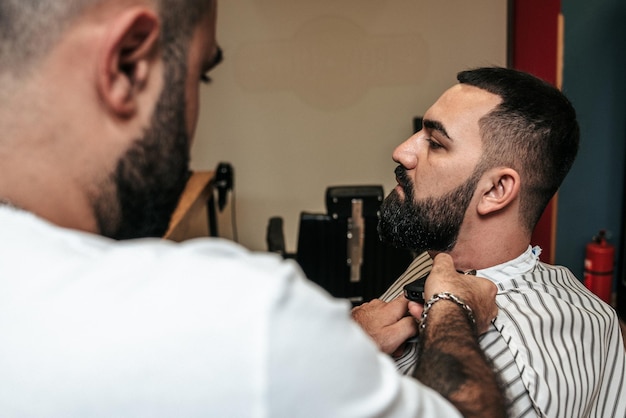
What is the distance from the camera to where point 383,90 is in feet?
10.8

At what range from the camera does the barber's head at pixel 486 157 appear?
4.57 ft

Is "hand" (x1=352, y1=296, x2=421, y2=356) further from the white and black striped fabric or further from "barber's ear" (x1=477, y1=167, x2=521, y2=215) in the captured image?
"barber's ear" (x1=477, y1=167, x2=521, y2=215)

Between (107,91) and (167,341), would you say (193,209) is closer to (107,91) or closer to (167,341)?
(107,91)

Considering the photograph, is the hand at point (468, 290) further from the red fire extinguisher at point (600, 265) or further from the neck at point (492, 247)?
the red fire extinguisher at point (600, 265)

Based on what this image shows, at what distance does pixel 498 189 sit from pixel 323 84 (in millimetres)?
1994

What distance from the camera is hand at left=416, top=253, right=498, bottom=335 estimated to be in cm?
112

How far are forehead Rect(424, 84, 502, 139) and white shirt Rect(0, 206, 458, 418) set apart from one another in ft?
2.95

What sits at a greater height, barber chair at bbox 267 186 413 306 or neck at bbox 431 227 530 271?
neck at bbox 431 227 530 271

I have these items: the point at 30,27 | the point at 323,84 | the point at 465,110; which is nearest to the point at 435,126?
the point at 465,110

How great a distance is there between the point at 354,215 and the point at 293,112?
50.1 inches

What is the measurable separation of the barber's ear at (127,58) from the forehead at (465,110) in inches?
34.5

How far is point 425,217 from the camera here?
4.77 ft

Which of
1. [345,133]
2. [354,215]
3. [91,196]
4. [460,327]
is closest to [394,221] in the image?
[460,327]

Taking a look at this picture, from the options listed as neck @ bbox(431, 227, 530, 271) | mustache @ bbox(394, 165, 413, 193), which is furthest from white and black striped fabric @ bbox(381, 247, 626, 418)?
mustache @ bbox(394, 165, 413, 193)
